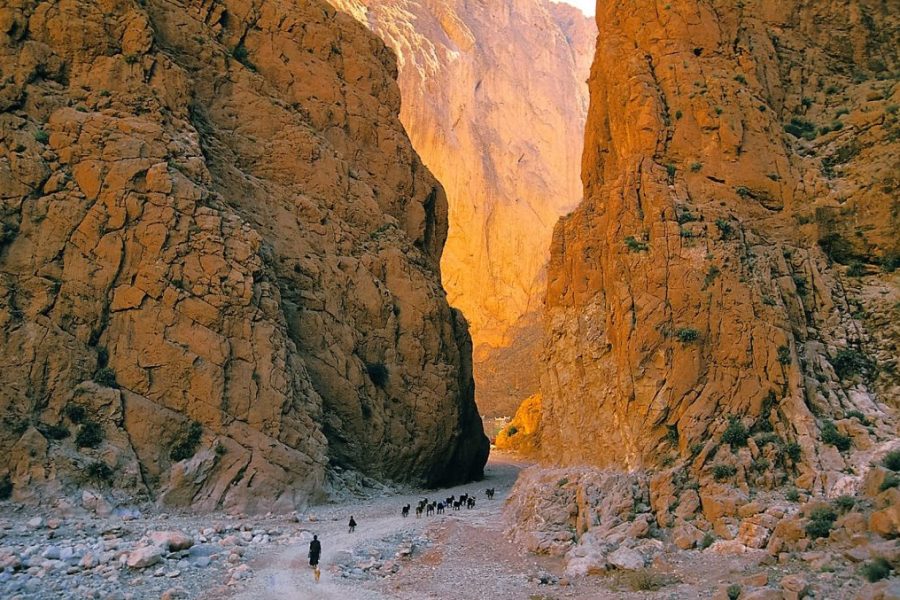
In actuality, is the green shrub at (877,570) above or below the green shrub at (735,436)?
below

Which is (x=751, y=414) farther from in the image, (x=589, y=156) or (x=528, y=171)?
(x=528, y=171)

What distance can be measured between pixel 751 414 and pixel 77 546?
17862 mm

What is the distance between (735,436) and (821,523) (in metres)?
4.70

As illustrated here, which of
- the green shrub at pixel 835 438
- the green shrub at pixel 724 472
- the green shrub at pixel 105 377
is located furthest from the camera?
the green shrub at pixel 105 377

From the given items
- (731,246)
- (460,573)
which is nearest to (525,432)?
(731,246)

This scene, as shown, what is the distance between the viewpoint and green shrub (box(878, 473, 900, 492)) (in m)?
13.5

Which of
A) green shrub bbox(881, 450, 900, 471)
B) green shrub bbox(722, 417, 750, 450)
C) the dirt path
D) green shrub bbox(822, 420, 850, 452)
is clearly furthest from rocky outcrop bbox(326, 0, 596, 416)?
green shrub bbox(881, 450, 900, 471)

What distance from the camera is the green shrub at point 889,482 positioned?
13.5 m

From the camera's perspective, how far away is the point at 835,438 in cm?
1803

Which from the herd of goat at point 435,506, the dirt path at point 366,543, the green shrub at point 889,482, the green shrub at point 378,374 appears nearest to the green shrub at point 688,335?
the green shrub at point 889,482

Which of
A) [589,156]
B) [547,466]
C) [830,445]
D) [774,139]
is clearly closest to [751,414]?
[830,445]

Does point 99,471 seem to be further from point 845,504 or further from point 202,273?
point 845,504

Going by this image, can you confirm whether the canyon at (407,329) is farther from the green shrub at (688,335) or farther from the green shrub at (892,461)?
the green shrub at (892,461)

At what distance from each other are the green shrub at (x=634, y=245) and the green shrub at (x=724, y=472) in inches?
302
